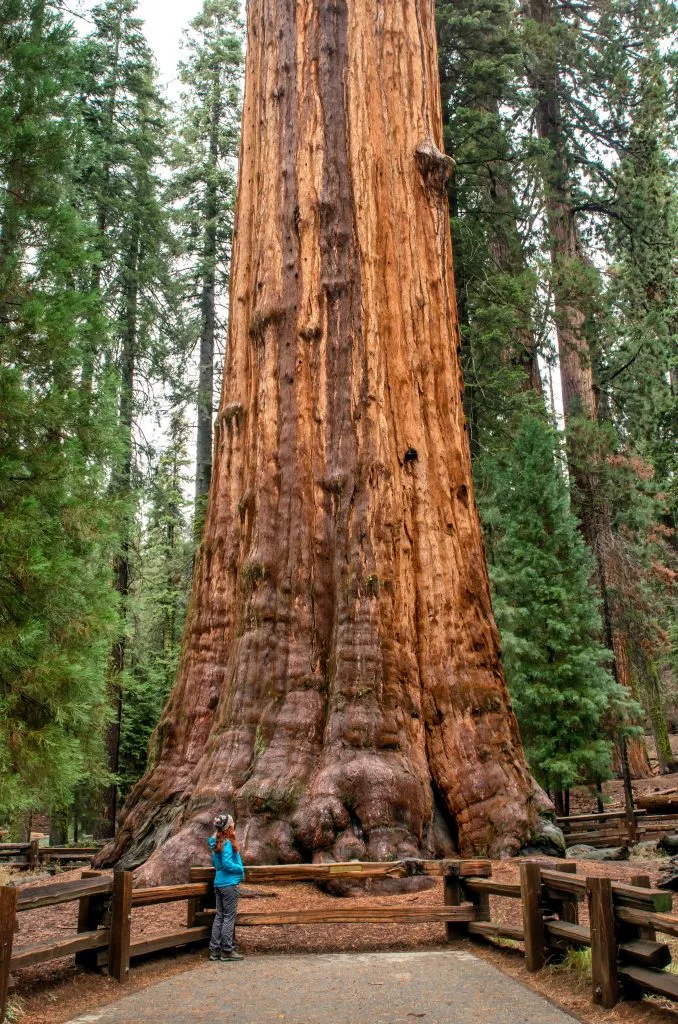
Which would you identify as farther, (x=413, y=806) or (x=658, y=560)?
(x=658, y=560)

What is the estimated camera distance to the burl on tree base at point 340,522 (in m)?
8.21

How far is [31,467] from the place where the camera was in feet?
33.4

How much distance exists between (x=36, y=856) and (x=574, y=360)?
16656 millimetres

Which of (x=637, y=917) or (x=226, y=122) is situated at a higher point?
(x=226, y=122)

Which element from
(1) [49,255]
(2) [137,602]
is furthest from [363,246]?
(2) [137,602]

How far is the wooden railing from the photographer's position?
14.3 meters


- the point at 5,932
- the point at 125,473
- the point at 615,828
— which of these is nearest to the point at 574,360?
the point at 125,473

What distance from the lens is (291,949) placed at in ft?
21.6

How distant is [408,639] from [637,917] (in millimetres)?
4283

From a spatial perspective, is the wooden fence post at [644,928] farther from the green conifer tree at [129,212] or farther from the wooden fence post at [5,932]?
the green conifer tree at [129,212]

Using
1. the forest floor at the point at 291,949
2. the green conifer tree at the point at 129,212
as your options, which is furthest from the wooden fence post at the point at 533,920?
the green conifer tree at the point at 129,212

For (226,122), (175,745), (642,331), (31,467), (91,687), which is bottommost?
(175,745)

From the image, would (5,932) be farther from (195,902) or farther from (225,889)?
(195,902)

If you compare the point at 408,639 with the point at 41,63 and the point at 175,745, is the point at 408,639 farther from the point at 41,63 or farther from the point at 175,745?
the point at 41,63
